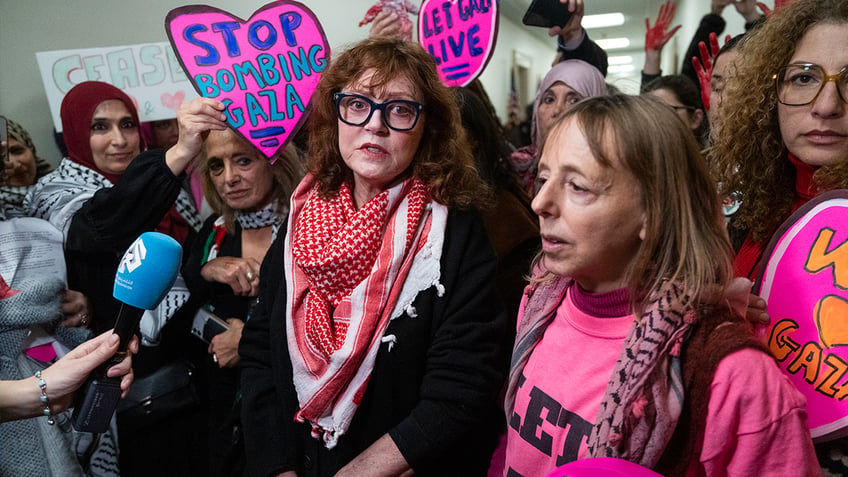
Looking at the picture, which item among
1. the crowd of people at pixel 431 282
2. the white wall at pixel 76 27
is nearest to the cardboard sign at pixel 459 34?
the crowd of people at pixel 431 282

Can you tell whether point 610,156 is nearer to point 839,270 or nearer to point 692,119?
point 839,270

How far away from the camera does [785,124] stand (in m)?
1.18

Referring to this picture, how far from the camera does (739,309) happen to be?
967 mm

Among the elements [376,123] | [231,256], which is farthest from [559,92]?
[231,256]

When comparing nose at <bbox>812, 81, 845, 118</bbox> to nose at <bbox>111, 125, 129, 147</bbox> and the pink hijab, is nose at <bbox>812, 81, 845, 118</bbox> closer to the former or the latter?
the pink hijab

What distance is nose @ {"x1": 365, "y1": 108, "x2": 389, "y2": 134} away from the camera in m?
1.34

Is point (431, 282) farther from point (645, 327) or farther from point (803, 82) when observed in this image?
point (803, 82)

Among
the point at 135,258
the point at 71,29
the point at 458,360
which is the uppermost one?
the point at 71,29

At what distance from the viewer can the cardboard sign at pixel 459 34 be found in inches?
73.0

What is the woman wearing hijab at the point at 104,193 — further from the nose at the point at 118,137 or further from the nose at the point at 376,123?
the nose at the point at 376,123

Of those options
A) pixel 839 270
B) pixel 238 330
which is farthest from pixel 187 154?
pixel 839 270

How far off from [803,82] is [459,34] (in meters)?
1.09

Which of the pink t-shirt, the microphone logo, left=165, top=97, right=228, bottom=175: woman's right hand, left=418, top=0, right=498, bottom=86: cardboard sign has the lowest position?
the pink t-shirt

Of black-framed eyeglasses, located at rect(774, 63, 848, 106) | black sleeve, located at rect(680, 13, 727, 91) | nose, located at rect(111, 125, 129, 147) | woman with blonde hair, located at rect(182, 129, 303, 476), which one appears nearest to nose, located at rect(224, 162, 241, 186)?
woman with blonde hair, located at rect(182, 129, 303, 476)
